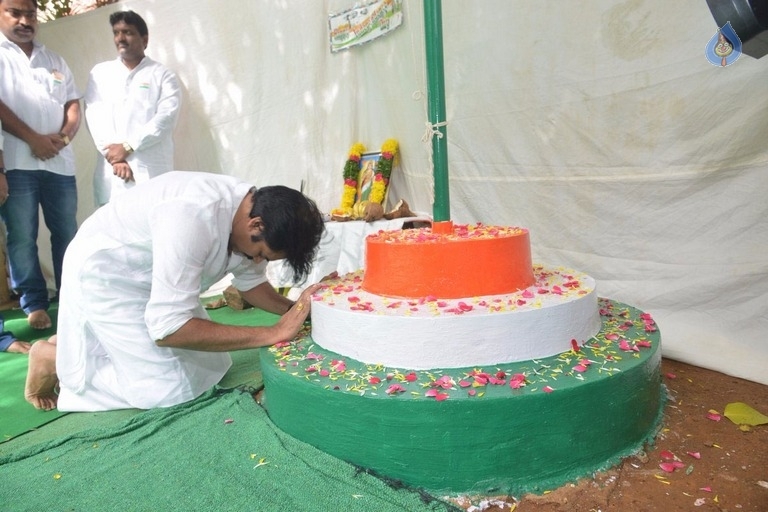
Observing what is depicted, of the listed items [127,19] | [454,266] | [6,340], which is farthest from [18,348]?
[454,266]

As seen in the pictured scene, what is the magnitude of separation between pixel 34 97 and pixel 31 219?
2.71 feet

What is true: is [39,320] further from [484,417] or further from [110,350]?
[484,417]

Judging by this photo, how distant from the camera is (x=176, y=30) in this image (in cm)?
441

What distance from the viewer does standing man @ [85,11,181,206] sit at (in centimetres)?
388

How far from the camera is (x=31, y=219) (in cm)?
367

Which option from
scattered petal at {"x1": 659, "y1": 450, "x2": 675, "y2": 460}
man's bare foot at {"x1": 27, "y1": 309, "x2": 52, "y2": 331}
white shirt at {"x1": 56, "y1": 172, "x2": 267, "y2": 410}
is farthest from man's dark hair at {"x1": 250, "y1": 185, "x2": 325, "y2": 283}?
man's bare foot at {"x1": 27, "y1": 309, "x2": 52, "y2": 331}

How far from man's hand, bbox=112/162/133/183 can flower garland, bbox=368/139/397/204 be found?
1.74 metres

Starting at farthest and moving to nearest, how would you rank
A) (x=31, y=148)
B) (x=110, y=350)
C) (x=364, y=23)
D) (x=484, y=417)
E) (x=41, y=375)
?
1. (x=364, y=23)
2. (x=31, y=148)
3. (x=41, y=375)
4. (x=110, y=350)
5. (x=484, y=417)

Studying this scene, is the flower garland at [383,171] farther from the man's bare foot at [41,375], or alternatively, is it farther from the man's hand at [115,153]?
the man's bare foot at [41,375]

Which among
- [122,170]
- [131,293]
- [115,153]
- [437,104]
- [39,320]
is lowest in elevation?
[39,320]

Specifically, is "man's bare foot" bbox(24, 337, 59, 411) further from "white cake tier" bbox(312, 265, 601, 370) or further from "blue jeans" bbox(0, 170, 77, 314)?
"blue jeans" bbox(0, 170, 77, 314)

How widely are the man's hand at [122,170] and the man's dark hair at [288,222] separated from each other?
7.96 ft

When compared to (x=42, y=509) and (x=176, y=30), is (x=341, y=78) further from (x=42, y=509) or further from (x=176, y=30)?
(x=42, y=509)

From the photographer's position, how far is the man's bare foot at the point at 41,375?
2.35m
